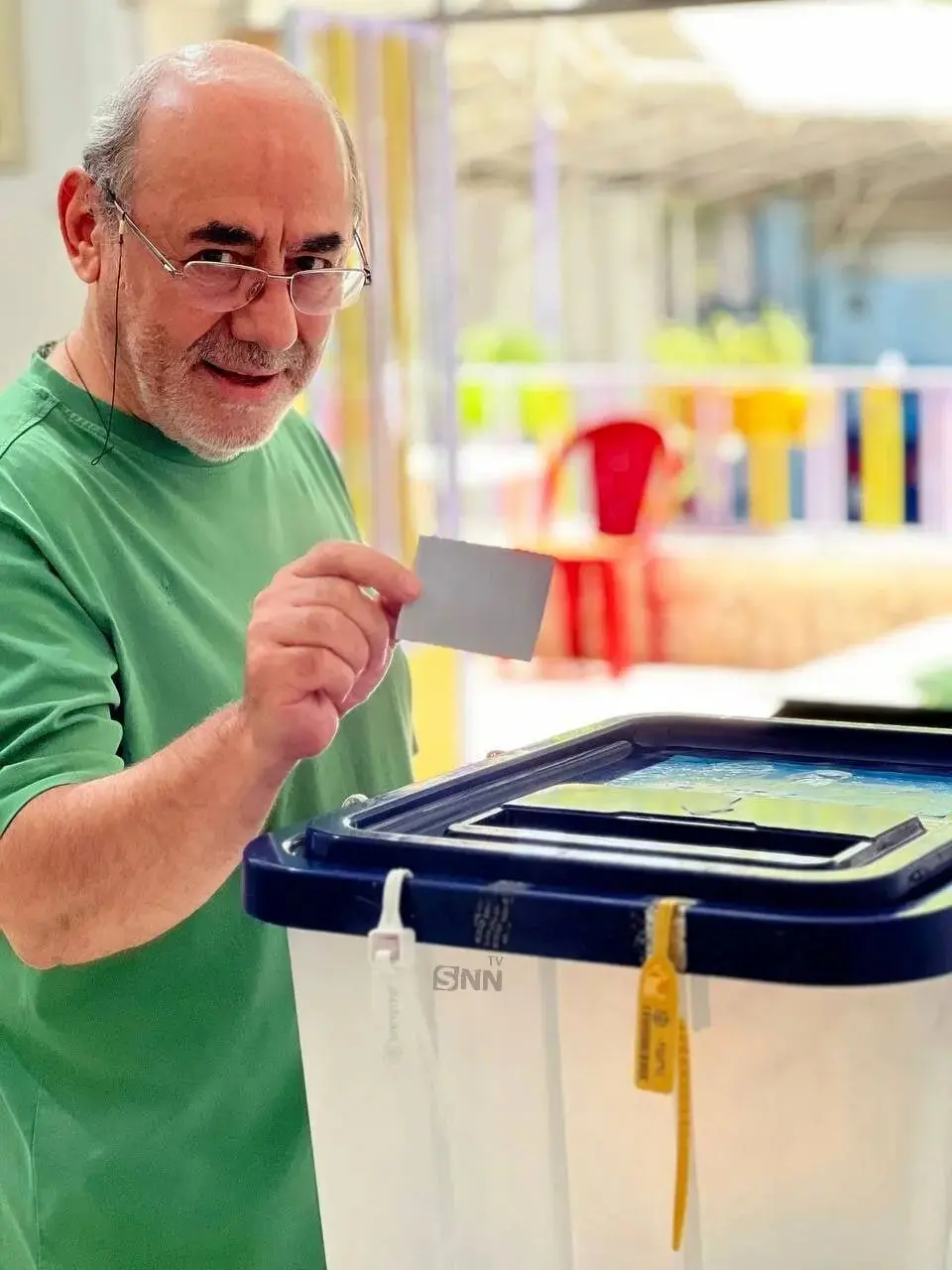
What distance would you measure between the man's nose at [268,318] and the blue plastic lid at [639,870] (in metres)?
0.36

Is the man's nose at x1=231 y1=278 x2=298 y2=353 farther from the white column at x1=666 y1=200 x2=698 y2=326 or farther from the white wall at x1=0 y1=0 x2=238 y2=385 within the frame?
the white column at x1=666 y1=200 x2=698 y2=326

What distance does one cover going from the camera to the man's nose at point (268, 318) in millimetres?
1299

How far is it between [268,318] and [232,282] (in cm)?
3

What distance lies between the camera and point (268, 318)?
1.30 m

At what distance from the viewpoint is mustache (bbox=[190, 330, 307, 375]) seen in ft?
4.31

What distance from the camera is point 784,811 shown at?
0.97 metres

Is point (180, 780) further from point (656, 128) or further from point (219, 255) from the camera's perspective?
point (656, 128)

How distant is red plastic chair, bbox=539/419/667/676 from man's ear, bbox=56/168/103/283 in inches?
244

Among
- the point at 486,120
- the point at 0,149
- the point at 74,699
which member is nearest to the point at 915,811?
the point at 74,699

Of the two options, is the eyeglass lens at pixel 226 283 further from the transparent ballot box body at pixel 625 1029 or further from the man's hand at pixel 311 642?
the transparent ballot box body at pixel 625 1029

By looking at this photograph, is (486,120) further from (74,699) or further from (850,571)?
(74,699)

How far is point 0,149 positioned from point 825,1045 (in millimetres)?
3236


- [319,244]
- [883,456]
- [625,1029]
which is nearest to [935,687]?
[319,244]

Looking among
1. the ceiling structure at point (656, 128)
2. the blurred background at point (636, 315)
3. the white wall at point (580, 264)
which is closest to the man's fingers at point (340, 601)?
the blurred background at point (636, 315)
